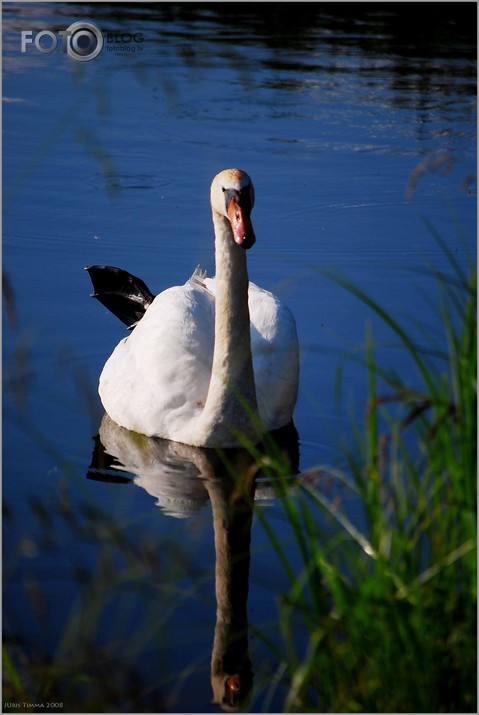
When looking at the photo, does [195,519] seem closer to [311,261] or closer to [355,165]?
[311,261]

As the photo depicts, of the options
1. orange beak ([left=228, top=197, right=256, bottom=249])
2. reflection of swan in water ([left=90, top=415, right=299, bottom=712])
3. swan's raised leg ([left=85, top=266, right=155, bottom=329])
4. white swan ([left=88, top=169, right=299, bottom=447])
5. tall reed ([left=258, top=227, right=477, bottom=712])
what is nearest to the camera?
tall reed ([left=258, top=227, right=477, bottom=712])

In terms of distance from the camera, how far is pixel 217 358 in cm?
633

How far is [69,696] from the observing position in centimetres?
389

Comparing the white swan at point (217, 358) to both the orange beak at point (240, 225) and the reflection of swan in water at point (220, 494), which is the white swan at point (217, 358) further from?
the reflection of swan in water at point (220, 494)

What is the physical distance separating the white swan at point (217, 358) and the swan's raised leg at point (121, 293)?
0.53 metres

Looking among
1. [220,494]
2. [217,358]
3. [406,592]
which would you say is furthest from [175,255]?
[406,592]

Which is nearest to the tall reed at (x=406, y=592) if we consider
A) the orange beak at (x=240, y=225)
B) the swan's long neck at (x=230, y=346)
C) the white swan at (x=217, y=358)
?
the orange beak at (x=240, y=225)

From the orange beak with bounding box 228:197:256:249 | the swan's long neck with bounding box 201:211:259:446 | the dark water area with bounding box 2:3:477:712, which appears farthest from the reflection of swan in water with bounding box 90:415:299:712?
the orange beak with bounding box 228:197:256:249

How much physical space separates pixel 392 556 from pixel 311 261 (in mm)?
5891

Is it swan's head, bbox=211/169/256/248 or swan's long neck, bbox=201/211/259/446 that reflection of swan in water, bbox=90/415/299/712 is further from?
swan's head, bbox=211/169/256/248

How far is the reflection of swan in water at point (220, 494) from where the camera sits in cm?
425

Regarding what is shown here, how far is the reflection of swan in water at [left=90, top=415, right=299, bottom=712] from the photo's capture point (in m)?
4.25

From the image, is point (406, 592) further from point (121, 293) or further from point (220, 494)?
point (121, 293)

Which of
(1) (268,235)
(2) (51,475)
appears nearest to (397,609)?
(2) (51,475)
